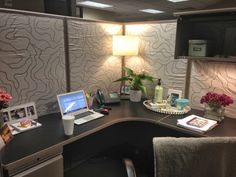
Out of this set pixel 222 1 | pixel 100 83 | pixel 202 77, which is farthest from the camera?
pixel 222 1

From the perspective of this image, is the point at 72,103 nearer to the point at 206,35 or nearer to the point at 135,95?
the point at 135,95

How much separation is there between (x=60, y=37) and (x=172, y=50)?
1.05 metres

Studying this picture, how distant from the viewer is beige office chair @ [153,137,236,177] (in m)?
1.03

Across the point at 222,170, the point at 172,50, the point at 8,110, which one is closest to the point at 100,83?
the point at 172,50

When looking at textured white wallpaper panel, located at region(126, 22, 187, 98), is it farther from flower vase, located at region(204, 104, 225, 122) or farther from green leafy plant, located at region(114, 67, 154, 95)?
flower vase, located at region(204, 104, 225, 122)

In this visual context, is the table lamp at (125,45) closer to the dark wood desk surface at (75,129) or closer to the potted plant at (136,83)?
the potted plant at (136,83)

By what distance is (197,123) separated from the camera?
1.62 m

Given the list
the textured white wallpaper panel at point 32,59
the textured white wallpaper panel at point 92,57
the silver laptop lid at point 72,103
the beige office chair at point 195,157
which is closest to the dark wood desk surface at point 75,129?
the silver laptop lid at point 72,103

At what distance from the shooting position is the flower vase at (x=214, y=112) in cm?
173

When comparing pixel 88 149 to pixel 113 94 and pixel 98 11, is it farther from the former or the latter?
pixel 98 11

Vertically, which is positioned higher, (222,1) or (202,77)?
(222,1)

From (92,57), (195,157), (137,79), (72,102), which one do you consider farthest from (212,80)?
(72,102)

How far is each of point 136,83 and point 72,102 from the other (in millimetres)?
721

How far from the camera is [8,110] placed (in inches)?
59.7
